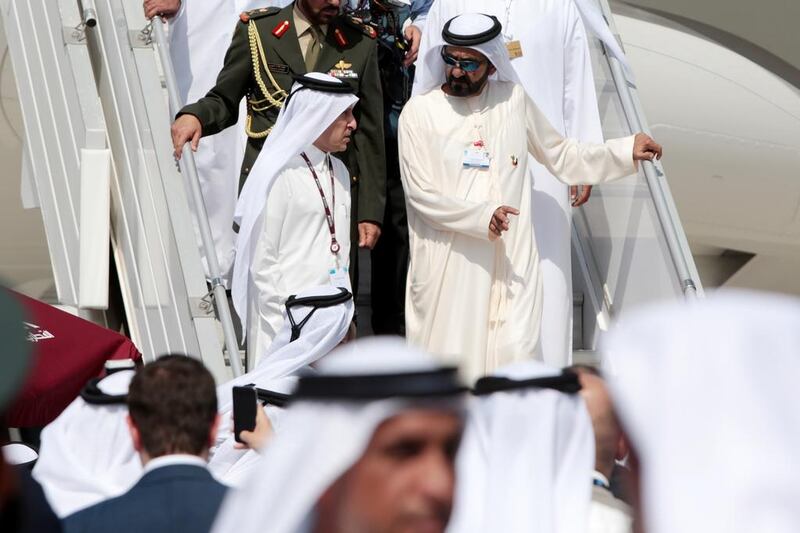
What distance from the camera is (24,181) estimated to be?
7.13 m

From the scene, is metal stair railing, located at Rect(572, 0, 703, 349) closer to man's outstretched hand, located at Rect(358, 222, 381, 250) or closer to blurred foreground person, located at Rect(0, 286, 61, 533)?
man's outstretched hand, located at Rect(358, 222, 381, 250)

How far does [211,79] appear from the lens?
7.11 meters

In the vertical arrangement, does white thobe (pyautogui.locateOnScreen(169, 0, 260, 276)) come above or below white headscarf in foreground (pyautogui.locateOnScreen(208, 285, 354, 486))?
above

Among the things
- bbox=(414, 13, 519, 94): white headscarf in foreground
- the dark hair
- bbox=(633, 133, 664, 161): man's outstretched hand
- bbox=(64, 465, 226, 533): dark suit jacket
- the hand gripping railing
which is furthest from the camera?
bbox=(633, 133, 664, 161): man's outstretched hand

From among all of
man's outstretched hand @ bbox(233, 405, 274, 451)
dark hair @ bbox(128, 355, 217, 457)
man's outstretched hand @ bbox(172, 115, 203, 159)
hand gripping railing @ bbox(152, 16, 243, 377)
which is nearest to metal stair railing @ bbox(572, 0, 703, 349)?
hand gripping railing @ bbox(152, 16, 243, 377)

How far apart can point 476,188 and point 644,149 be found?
0.68 m

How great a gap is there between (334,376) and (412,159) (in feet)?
13.4

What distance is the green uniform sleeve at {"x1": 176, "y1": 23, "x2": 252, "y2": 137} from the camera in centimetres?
605

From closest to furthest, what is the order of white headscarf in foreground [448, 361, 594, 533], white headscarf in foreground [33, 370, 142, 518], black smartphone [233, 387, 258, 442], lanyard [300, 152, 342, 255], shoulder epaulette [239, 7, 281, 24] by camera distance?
white headscarf in foreground [448, 361, 594, 533], white headscarf in foreground [33, 370, 142, 518], black smartphone [233, 387, 258, 442], lanyard [300, 152, 342, 255], shoulder epaulette [239, 7, 281, 24]

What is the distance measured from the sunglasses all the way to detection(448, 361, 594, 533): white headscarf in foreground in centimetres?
359

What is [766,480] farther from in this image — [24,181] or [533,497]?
[24,181]

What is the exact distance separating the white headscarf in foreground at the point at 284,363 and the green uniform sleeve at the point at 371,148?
2.27 feet

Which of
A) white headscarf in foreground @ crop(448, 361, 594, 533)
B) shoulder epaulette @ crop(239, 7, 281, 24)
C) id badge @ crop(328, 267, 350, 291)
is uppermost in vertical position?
shoulder epaulette @ crop(239, 7, 281, 24)

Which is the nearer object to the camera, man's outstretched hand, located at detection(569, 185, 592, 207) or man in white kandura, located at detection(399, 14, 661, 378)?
man in white kandura, located at detection(399, 14, 661, 378)
